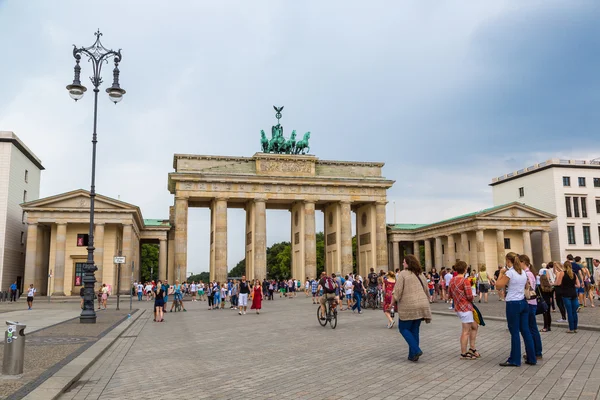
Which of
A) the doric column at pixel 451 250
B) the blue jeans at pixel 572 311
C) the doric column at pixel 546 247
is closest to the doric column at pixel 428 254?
the doric column at pixel 451 250

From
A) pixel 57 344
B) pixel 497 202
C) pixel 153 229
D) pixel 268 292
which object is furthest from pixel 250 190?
pixel 57 344

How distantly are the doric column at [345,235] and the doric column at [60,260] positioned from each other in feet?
103

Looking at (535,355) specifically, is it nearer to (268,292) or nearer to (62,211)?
(268,292)

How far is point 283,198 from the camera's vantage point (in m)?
63.8

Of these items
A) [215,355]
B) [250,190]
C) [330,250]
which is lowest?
[215,355]

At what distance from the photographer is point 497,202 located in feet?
252

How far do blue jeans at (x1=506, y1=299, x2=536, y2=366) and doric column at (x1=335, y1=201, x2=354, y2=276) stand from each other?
2173 inches

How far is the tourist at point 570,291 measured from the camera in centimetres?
1432

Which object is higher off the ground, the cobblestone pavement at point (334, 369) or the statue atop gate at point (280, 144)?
the statue atop gate at point (280, 144)

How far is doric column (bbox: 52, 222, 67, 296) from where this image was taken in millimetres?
49000

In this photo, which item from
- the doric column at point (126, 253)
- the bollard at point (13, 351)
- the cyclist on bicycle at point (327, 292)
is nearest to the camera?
the bollard at point (13, 351)

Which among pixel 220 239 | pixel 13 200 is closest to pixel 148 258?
pixel 220 239

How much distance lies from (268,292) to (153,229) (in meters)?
23.3

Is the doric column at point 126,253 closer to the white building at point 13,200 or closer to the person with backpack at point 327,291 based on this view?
the white building at point 13,200
